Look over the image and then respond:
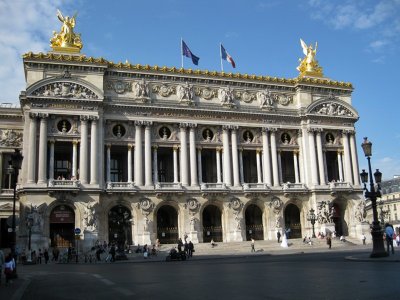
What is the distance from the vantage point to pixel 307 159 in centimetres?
6212

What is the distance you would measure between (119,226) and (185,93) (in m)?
17.7

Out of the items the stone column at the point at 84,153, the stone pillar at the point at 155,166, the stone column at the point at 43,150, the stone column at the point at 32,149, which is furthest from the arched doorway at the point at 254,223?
the stone column at the point at 32,149

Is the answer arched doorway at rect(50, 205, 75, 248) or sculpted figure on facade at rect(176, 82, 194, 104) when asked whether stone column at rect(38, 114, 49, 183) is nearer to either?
arched doorway at rect(50, 205, 75, 248)

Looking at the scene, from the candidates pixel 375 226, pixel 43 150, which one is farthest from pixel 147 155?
pixel 375 226

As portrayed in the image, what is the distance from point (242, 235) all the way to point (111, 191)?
16212 millimetres

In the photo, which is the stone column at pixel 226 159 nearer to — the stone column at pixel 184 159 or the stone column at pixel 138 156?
the stone column at pixel 184 159

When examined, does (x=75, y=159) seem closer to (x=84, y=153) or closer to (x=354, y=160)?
(x=84, y=153)

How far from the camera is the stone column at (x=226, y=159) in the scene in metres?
57.7

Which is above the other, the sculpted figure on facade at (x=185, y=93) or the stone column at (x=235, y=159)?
the sculpted figure on facade at (x=185, y=93)

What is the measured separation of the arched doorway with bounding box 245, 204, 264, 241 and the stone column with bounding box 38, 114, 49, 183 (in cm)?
2485

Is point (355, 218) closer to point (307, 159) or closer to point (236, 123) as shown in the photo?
point (307, 159)

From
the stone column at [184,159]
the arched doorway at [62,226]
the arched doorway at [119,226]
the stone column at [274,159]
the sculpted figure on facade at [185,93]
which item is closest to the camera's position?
the arched doorway at [62,226]

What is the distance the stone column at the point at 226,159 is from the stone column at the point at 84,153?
16574mm

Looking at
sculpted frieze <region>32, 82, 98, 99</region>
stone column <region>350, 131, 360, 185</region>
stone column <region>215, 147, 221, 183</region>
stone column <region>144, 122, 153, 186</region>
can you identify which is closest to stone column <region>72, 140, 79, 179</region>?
sculpted frieze <region>32, 82, 98, 99</region>
